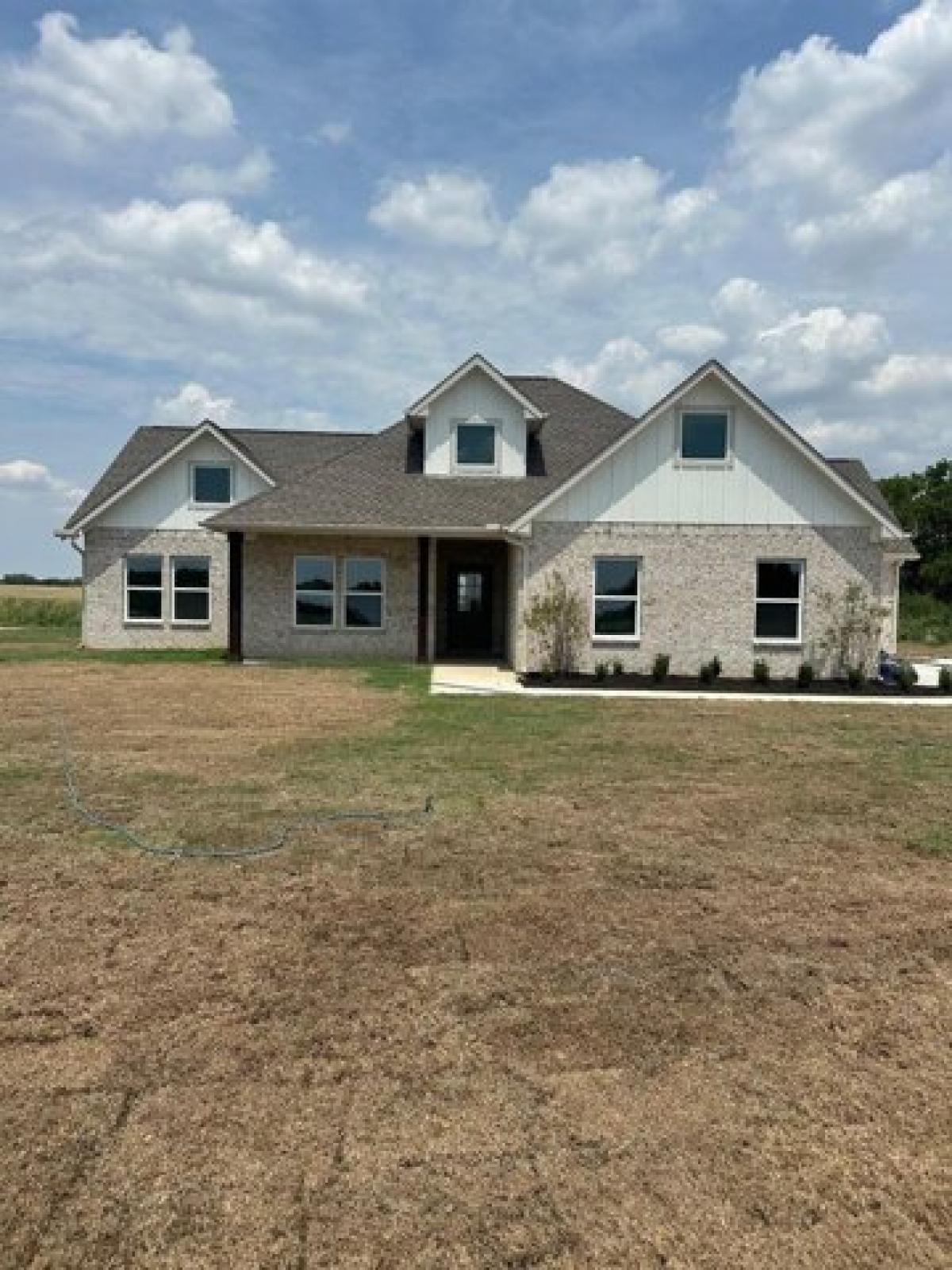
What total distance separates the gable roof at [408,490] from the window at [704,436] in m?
1.19

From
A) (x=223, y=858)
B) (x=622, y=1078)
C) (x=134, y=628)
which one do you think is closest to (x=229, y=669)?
(x=134, y=628)

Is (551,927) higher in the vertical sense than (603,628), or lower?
lower

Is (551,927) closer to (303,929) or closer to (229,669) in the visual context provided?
(303,929)

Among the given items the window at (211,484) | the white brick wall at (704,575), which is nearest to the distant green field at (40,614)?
A: the window at (211,484)

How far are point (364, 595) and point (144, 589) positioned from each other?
7.12 meters

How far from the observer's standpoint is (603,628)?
17.9 metres

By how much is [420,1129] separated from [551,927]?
193cm

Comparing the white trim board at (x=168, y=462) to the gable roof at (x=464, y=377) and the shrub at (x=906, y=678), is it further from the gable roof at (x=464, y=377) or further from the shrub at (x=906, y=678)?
the shrub at (x=906, y=678)

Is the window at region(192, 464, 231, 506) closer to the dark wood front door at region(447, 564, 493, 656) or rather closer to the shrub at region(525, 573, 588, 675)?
the dark wood front door at region(447, 564, 493, 656)

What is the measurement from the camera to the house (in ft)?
57.7

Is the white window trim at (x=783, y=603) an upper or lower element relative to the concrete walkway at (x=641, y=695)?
upper

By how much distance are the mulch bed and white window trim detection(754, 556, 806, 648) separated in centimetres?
72

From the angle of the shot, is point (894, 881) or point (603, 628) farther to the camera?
point (603, 628)

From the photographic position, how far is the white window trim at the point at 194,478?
2375 centimetres
